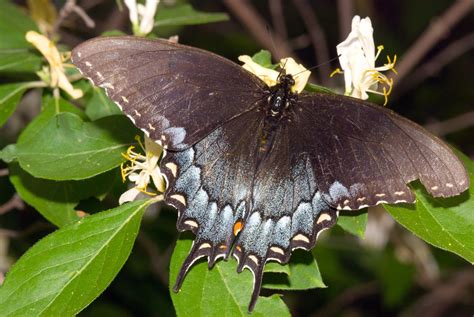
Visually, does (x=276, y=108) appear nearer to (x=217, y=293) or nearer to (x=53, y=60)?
(x=217, y=293)

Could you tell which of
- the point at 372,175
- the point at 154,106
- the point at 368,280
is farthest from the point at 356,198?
the point at 368,280

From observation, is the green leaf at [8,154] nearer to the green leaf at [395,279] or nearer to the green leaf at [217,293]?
the green leaf at [217,293]

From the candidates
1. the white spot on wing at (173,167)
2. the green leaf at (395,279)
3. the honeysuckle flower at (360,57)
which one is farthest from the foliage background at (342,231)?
the honeysuckle flower at (360,57)

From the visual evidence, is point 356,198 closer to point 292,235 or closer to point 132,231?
point 292,235

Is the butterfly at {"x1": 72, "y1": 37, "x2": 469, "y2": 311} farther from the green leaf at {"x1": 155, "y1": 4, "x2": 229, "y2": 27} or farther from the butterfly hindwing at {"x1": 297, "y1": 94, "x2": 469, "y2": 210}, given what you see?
the green leaf at {"x1": 155, "y1": 4, "x2": 229, "y2": 27}

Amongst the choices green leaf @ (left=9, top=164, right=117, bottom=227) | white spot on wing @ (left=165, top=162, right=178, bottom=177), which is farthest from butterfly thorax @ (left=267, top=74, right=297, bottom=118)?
green leaf @ (left=9, top=164, right=117, bottom=227)

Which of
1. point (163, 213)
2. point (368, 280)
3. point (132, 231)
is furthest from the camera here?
point (368, 280)

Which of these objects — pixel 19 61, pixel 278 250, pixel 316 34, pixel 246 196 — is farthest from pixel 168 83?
pixel 316 34
